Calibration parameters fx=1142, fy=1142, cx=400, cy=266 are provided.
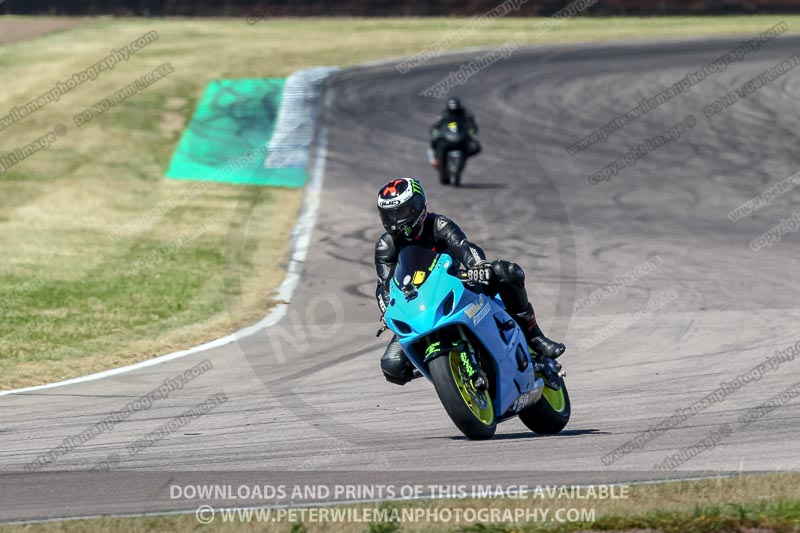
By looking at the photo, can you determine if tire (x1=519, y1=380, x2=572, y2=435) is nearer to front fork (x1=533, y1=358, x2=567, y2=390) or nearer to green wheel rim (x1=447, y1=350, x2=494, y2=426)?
front fork (x1=533, y1=358, x2=567, y2=390)

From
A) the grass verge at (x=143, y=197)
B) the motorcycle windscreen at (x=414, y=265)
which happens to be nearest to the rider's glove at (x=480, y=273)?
the motorcycle windscreen at (x=414, y=265)

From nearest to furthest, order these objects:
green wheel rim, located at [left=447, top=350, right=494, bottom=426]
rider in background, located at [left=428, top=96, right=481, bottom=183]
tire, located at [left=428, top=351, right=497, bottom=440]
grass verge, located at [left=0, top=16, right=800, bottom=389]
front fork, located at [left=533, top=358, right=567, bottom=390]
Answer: tire, located at [left=428, top=351, right=497, bottom=440]
green wheel rim, located at [left=447, top=350, right=494, bottom=426]
front fork, located at [left=533, top=358, right=567, bottom=390]
grass verge, located at [left=0, top=16, right=800, bottom=389]
rider in background, located at [left=428, top=96, right=481, bottom=183]

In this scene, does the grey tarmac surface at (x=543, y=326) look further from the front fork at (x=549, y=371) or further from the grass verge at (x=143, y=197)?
the grass verge at (x=143, y=197)

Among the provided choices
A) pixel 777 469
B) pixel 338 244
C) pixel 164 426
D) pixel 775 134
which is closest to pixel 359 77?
pixel 775 134

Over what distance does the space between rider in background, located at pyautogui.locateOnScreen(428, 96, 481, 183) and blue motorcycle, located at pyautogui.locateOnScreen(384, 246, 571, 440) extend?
559 inches

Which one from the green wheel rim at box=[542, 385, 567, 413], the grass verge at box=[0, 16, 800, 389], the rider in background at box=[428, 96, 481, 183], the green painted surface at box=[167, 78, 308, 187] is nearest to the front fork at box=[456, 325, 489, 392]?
the green wheel rim at box=[542, 385, 567, 413]

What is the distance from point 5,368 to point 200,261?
229 inches

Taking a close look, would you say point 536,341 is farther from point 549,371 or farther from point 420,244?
point 420,244

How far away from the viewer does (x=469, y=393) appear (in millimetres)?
7543

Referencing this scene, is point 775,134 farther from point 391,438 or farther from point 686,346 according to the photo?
point 391,438

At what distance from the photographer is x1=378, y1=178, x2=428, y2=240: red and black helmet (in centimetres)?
774

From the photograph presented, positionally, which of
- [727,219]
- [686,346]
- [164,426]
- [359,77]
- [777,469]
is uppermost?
[777,469]

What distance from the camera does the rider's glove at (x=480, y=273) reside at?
763 cm

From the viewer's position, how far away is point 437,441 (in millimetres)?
7953
